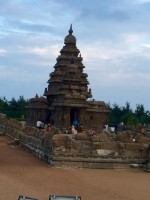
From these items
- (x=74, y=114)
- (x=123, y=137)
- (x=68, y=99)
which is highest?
(x=68, y=99)

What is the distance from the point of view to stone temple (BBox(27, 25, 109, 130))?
34844 millimetres

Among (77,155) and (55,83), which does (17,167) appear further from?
(55,83)

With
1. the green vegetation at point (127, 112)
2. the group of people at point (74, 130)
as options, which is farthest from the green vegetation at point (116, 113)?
the group of people at point (74, 130)

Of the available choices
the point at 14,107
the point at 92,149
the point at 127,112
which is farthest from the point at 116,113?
the point at 92,149

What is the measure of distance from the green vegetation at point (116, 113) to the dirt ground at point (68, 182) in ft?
Answer: 106

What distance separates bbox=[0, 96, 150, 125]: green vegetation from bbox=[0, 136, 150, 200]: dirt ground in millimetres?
32180

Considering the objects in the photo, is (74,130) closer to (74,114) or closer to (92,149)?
(92,149)

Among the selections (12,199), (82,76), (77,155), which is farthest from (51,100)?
(12,199)

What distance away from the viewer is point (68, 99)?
34.4 meters

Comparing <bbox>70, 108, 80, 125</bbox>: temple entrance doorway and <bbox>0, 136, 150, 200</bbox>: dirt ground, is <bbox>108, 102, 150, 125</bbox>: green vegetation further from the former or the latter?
<bbox>0, 136, 150, 200</bbox>: dirt ground

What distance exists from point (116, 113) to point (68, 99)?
84.4 ft

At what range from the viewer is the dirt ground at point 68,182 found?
11584mm

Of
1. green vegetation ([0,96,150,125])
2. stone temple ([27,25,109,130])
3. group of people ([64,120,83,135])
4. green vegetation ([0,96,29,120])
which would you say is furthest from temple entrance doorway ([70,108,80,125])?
green vegetation ([0,96,29,120])

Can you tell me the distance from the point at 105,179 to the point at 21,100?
53072 mm
